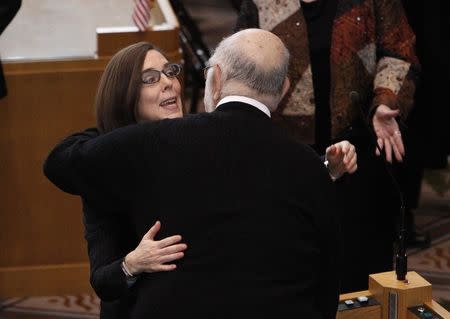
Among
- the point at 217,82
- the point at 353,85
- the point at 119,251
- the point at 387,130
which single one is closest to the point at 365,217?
the point at 387,130

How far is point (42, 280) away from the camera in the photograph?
472cm

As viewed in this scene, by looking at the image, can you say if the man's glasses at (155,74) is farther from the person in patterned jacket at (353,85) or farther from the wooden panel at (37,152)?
the wooden panel at (37,152)

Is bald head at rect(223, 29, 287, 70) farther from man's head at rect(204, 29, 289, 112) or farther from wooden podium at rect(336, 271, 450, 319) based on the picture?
wooden podium at rect(336, 271, 450, 319)

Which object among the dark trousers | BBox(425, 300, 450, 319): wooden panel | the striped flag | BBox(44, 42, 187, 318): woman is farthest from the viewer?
→ the striped flag

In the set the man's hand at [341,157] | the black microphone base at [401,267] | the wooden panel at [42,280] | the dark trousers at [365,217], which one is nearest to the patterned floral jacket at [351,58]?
the dark trousers at [365,217]

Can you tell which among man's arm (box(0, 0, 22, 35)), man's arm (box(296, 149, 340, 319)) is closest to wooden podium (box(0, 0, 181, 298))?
man's arm (box(0, 0, 22, 35))

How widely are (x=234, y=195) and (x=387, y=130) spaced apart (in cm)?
125

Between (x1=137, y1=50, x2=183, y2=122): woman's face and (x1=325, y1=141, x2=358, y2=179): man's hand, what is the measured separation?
46cm

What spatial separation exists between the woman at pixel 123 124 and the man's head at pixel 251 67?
0.40 m

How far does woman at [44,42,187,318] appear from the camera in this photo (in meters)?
2.38

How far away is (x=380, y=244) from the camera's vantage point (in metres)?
3.49

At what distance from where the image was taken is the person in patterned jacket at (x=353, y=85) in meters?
3.32

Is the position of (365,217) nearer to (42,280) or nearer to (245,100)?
(245,100)

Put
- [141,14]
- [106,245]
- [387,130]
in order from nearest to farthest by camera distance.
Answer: [106,245] < [387,130] < [141,14]
